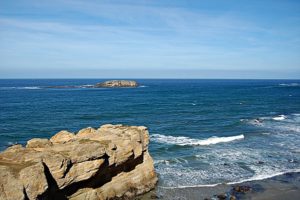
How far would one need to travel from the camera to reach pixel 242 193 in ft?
80.8

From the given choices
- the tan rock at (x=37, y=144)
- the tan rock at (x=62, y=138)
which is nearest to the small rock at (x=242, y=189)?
the tan rock at (x=62, y=138)

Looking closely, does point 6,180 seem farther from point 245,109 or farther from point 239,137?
point 245,109

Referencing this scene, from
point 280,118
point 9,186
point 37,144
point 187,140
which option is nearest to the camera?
point 9,186

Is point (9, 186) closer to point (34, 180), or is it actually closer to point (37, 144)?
point (34, 180)

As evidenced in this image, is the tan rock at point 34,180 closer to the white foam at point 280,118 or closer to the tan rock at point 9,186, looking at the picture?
the tan rock at point 9,186

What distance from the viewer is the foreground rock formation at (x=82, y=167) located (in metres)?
16.4

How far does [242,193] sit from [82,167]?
12.8m

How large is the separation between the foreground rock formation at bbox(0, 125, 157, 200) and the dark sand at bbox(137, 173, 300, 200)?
1414 millimetres

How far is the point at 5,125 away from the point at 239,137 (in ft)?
115

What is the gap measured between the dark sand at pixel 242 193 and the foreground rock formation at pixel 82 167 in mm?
1414

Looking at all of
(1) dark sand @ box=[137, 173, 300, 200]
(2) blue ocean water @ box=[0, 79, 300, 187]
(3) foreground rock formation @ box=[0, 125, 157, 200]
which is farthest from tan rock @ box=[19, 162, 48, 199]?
(2) blue ocean water @ box=[0, 79, 300, 187]

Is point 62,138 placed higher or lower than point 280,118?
higher

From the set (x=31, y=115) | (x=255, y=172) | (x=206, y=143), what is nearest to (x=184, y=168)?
(x=255, y=172)

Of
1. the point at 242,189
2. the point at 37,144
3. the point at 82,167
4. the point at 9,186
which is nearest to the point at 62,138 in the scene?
the point at 37,144
